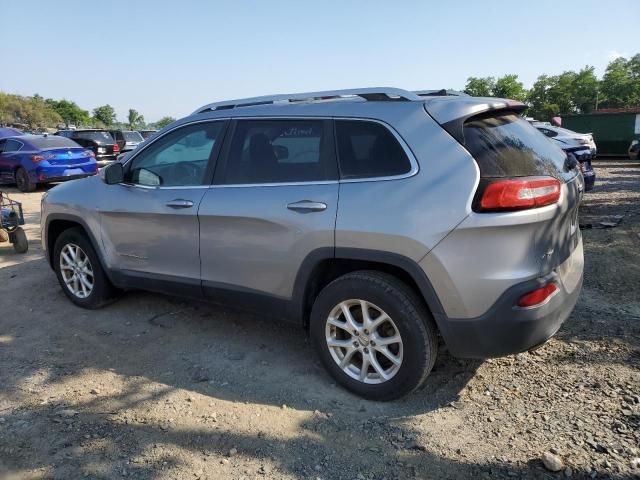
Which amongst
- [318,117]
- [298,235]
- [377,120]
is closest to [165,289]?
[298,235]

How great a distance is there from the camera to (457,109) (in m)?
2.92

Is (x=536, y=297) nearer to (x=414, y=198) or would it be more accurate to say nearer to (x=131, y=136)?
(x=414, y=198)

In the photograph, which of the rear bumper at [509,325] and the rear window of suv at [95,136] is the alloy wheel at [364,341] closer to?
the rear bumper at [509,325]

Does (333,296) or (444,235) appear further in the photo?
(333,296)

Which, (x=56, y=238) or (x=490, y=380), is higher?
(x=56, y=238)

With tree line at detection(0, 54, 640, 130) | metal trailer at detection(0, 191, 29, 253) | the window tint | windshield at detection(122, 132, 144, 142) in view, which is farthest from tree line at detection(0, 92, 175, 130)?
metal trailer at detection(0, 191, 29, 253)

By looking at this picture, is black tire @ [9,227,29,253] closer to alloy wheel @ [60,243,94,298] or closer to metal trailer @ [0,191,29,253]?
metal trailer @ [0,191,29,253]

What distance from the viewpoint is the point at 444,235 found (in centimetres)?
270

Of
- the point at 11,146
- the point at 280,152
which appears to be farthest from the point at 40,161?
the point at 280,152

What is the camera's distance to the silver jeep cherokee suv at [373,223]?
8.80 ft

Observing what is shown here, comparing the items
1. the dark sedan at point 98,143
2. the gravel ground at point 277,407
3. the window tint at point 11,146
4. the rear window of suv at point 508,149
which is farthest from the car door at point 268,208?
the dark sedan at point 98,143

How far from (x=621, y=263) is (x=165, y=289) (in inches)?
180

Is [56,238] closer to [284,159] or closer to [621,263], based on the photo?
[284,159]

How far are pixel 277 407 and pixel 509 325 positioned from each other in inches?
57.7
